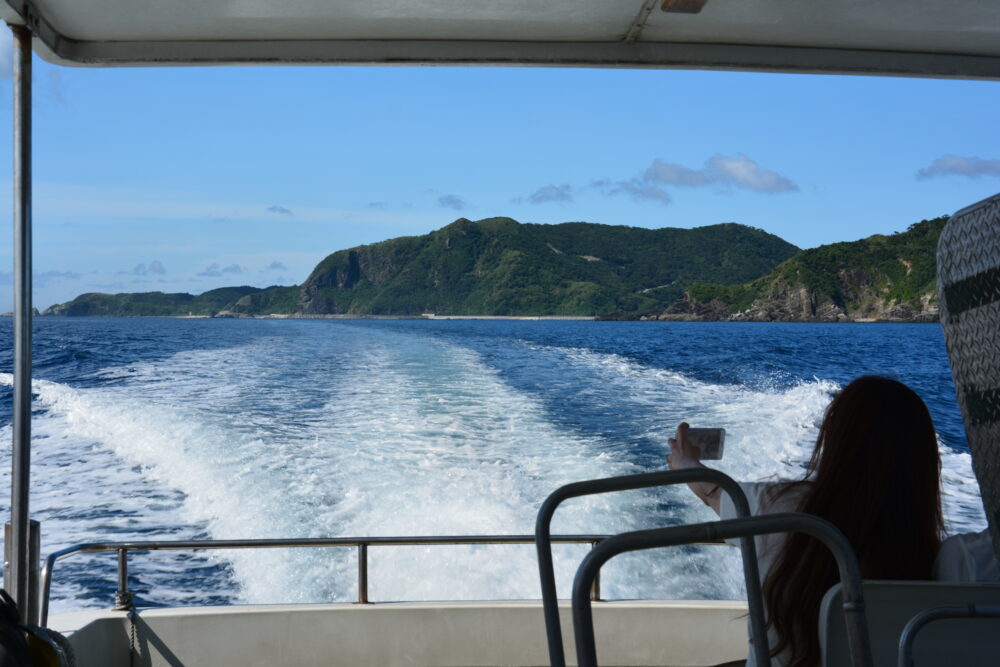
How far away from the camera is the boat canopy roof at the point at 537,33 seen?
2.14 meters

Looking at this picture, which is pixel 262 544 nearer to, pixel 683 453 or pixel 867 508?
pixel 683 453

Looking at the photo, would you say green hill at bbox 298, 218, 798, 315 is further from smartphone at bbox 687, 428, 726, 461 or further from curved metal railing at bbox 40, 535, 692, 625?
smartphone at bbox 687, 428, 726, 461

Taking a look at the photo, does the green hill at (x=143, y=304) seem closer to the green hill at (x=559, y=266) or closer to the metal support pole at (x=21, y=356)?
the green hill at (x=559, y=266)

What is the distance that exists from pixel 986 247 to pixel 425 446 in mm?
8674

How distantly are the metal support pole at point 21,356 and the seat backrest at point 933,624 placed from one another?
5.58 feet

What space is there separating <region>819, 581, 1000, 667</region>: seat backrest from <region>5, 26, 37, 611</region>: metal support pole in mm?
1699

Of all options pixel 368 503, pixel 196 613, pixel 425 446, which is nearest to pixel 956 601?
pixel 196 613

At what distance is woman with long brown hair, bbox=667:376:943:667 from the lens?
3.77 ft

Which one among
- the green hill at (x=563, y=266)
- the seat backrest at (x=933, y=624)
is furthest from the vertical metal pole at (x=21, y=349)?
the green hill at (x=563, y=266)

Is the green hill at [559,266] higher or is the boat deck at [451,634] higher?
the green hill at [559,266]

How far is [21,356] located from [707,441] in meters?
1.48

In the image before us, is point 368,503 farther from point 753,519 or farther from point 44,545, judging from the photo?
point 753,519

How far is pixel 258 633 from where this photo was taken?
2.81 m

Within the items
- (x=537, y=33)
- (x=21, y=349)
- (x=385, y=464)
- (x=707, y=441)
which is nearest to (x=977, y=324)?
(x=707, y=441)
